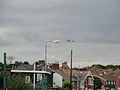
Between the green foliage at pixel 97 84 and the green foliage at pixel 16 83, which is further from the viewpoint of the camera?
the green foliage at pixel 97 84

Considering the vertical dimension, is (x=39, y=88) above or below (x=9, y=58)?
below

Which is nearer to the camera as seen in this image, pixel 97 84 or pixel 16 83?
pixel 16 83

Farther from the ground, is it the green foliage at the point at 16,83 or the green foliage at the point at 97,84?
the green foliage at the point at 16,83

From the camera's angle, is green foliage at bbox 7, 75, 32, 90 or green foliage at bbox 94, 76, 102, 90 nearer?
green foliage at bbox 7, 75, 32, 90

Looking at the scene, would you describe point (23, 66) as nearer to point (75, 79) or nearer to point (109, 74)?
point (75, 79)

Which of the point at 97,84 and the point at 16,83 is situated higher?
the point at 16,83

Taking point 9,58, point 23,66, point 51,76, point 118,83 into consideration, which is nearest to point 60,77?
point 51,76

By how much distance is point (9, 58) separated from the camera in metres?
35.8

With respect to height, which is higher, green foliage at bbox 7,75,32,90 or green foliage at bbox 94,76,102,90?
green foliage at bbox 7,75,32,90

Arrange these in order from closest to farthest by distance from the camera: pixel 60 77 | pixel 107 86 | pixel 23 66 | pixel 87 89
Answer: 1. pixel 23 66
2. pixel 60 77
3. pixel 87 89
4. pixel 107 86

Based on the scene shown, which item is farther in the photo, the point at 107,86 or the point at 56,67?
the point at 107,86

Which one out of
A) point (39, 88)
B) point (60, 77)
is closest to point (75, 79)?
point (60, 77)

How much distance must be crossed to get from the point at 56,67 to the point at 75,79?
5.84 m

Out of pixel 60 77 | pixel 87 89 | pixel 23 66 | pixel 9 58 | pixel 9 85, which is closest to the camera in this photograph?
pixel 9 58
